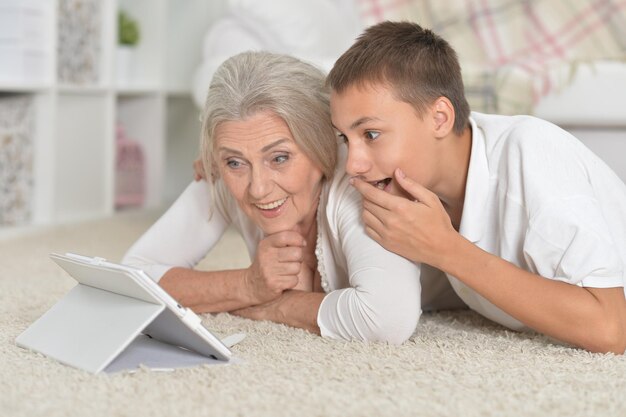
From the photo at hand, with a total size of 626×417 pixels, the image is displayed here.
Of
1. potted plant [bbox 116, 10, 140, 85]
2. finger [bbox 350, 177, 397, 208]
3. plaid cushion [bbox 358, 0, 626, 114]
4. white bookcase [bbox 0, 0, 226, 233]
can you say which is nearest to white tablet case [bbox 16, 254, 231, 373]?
finger [bbox 350, 177, 397, 208]

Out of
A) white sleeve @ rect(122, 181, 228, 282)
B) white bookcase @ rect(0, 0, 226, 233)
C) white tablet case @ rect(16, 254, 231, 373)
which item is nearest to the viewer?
white tablet case @ rect(16, 254, 231, 373)

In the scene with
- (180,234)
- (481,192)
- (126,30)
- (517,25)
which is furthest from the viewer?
(126,30)

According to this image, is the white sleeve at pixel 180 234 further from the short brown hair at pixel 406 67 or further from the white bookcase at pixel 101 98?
the white bookcase at pixel 101 98

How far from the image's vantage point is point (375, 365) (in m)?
1.31

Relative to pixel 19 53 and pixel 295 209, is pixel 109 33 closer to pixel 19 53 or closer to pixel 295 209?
pixel 19 53

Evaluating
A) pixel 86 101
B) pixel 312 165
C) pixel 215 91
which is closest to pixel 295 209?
pixel 312 165

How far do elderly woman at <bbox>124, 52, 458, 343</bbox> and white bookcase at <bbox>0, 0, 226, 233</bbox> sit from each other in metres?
1.41

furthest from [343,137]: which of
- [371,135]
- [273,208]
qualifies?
[273,208]

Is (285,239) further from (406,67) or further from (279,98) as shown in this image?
(406,67)

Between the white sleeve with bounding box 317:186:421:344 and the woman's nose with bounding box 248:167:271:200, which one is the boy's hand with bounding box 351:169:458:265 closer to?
the white sleeve with bounding box 317:186:421:344

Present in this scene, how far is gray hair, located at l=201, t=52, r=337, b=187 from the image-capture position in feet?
4.99

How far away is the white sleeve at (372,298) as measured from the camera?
1.44m

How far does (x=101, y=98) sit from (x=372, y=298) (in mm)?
2151

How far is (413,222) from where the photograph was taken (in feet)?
4.65
